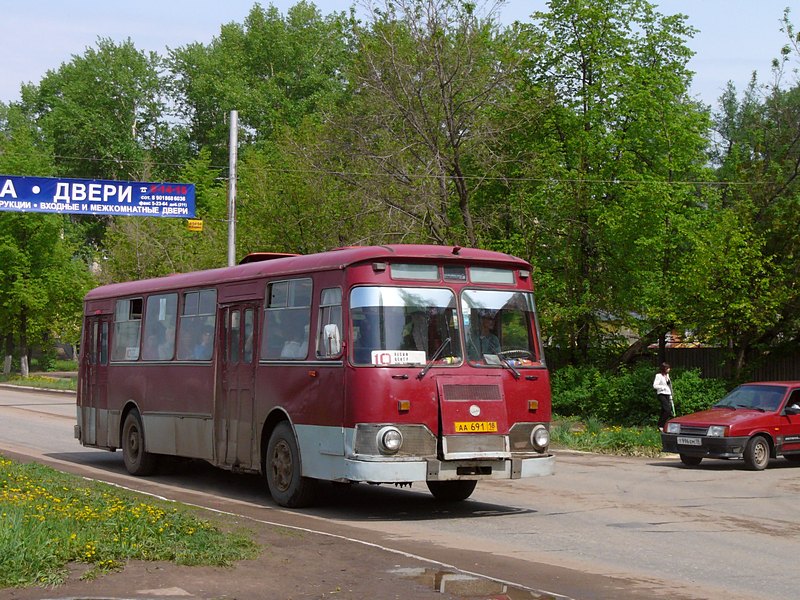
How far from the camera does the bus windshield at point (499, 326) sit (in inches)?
560

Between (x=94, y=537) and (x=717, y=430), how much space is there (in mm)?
13917

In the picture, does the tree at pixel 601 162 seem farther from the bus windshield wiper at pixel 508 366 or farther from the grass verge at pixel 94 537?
the grass verge at pixel 94 537

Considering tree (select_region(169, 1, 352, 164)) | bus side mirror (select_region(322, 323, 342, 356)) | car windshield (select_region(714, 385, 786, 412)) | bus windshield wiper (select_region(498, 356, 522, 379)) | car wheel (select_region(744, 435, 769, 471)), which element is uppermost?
tree (select_region(169, 1, 352, 164))

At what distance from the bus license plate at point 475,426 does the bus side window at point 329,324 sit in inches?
63.6

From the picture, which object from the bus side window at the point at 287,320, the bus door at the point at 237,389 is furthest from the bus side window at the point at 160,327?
the bus side window at the point at 287,320

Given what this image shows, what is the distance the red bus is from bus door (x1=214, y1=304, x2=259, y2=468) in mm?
26

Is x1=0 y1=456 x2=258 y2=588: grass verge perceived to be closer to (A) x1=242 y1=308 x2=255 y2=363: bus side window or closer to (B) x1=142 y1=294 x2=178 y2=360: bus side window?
(A) x1=242 y1=308 x2=255 y2=363: bus side window

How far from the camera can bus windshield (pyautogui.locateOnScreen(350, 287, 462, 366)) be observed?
1359cm

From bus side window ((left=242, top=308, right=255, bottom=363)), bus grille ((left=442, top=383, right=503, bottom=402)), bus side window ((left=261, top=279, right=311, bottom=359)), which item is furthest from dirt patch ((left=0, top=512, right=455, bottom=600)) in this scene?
bus side window ((left=242, top=308, right=255, bottom=363))

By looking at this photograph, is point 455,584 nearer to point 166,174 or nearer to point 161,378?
point 161,378

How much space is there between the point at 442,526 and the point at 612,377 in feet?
67.7

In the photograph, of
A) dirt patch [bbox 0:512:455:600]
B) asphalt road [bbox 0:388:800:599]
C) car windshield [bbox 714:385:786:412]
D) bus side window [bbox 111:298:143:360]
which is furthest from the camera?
car windshield [bbox 714:385:786:412]

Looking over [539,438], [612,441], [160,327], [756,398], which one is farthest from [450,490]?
[612,441]

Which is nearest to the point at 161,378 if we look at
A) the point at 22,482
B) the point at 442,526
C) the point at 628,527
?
the point at 22,482
